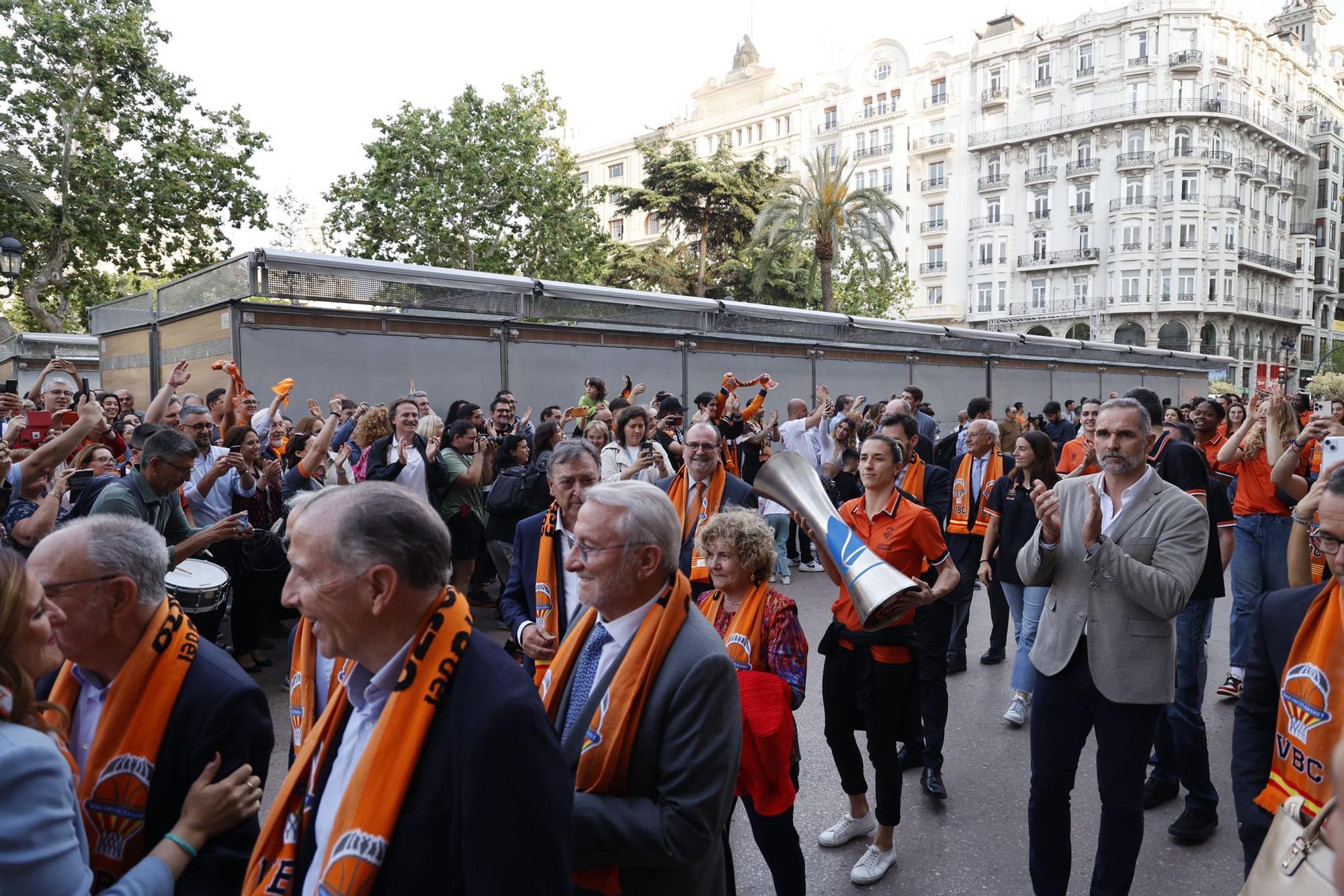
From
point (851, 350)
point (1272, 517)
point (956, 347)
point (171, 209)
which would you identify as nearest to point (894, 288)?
point (956, 347)

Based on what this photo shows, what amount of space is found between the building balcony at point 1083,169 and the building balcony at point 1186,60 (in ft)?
22.7

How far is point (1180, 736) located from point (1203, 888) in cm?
82

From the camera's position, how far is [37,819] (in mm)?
1561

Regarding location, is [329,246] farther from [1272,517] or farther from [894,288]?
[894,288]

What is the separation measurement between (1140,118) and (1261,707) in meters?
62.7

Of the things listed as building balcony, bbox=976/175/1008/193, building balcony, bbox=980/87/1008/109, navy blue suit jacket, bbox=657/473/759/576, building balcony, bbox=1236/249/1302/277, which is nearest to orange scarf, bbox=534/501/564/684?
navy blue suit jacket, bbox=657/473/759/576

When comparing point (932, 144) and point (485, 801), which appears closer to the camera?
point (485, 801)

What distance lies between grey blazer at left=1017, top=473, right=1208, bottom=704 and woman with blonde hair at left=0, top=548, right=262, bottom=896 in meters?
2.84

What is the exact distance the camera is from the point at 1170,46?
55906 millimetres

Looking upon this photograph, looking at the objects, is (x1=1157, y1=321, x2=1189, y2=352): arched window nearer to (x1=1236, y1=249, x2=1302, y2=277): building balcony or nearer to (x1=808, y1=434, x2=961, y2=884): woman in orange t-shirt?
(x1=1236, y1=249, x2=1302, y2=277): building balcony

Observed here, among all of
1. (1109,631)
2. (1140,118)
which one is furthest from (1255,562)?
(1140,118)

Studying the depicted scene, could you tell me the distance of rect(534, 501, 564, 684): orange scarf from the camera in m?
3.89

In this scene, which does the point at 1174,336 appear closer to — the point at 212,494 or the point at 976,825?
the point at 976,825

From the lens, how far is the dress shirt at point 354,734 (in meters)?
1.84
